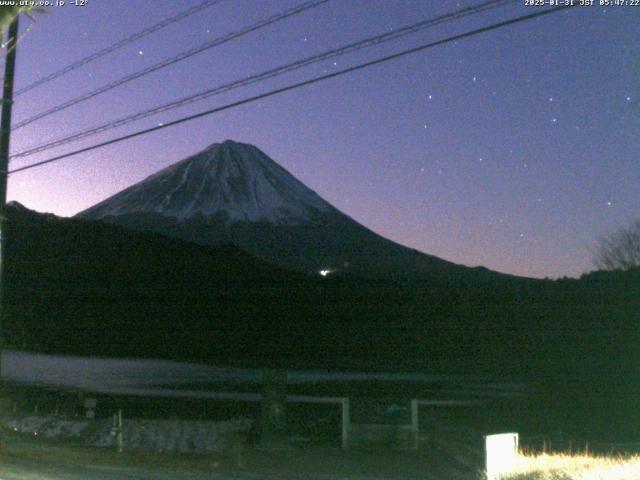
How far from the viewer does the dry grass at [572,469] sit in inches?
433

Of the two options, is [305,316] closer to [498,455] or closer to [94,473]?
[94,473]

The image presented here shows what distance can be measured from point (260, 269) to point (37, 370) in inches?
2313

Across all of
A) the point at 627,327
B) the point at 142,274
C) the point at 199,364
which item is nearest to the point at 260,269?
the point at 142,274

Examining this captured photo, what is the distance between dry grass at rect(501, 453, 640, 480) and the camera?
36.1 ft

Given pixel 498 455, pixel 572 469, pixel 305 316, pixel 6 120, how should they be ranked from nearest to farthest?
pixel 572 469 → pixel 498 455 → pixel 6 120 → pixel 305 316

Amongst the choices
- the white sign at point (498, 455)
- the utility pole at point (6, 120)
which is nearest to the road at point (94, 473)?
the white sign at point (498, 455)

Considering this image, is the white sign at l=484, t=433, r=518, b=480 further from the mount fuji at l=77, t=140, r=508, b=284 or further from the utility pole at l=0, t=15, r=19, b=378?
the mount fuji at l=77, t=140, r=508, b=284

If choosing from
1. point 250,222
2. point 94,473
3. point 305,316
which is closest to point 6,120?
point 94,473

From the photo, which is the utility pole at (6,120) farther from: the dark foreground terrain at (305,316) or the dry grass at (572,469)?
the dark foreground terrain at (305,316)

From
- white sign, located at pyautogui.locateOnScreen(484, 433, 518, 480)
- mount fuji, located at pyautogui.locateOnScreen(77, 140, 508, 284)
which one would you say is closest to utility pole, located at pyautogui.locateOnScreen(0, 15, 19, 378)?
white sign, located at pyautogui.locateOnScreen(484, 433, 518, 480)

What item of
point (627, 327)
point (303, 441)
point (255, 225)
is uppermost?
point (255, 225)

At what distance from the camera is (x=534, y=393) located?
47344 millimetres

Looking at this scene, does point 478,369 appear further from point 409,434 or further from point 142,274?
point 142,274

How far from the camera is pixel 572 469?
11.7 meters
